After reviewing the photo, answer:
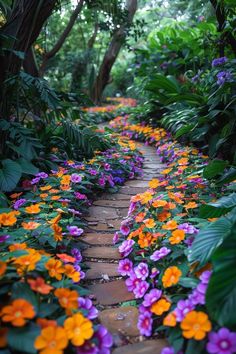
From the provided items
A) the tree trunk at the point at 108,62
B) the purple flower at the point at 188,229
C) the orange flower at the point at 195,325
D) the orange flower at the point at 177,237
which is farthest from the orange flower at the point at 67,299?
the tree trunk at the point at 108,62

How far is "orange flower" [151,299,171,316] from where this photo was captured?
1213mm

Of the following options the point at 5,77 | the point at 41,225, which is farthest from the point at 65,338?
the point at 5,77

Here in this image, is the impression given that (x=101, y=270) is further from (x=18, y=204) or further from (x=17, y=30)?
(x=17, y=30)

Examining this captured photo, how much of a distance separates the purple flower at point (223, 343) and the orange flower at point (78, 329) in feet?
1.18

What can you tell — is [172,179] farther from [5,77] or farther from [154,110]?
[154,110]

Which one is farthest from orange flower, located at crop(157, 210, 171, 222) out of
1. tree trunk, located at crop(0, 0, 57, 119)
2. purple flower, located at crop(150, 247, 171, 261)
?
tree trunk, located at crop(0, 0, 57, 119)

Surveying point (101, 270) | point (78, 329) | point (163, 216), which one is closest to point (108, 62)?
point (163, 216)

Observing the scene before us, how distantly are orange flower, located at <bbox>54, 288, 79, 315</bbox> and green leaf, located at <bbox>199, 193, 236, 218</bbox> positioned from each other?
2.21ft

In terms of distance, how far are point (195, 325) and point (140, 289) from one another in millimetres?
395

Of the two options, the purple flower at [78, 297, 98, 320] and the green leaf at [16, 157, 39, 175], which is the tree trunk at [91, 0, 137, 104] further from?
the purple flower at [78, 297, 98, 320]

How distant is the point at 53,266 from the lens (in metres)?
1.26

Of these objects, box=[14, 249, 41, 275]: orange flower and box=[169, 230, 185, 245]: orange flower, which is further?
box=[169, 230, 185, 245]: orange flower

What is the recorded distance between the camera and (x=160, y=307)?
4.05ft

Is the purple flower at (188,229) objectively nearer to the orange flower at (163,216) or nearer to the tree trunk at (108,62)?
the orange flower at (163,216)
